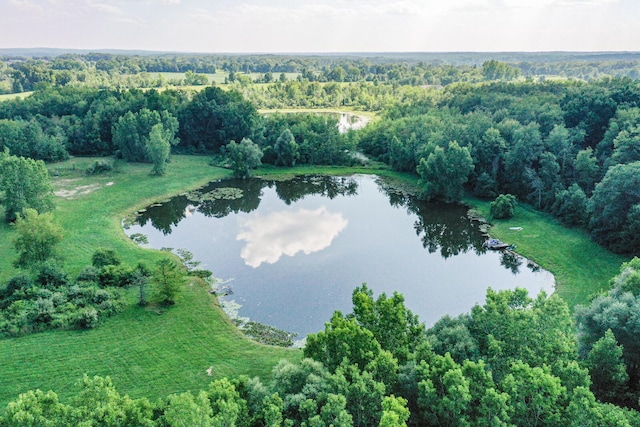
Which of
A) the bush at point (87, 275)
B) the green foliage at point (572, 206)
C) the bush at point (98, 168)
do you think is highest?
the green foliage at point (572, 206)

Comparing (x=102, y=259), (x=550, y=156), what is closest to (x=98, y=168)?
(x=102, y=259)

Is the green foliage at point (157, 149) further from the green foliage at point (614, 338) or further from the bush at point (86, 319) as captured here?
the green foliage at point (614, 338)

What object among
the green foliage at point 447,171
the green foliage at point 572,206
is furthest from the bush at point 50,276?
the green foliage at point 572,206

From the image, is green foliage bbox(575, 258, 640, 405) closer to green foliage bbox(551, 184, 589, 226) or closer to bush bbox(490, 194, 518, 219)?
green foliage bbox(551, 184, 589, 226)

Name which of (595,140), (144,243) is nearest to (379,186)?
(595,140)

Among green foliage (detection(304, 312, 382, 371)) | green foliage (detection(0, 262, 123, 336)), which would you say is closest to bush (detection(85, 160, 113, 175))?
green foliage (detection(0, 262, 123, 336))

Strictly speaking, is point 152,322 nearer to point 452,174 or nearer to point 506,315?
point 506,315
